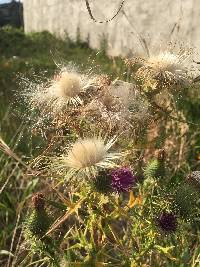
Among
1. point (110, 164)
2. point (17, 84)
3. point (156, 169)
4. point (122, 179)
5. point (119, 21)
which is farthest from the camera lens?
point (119, 21)

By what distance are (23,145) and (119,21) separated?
5.51m

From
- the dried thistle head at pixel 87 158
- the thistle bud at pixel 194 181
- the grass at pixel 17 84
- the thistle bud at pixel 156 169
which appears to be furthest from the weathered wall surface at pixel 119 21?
the dried thistle head at pixel 87 158

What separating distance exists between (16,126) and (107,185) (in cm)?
266

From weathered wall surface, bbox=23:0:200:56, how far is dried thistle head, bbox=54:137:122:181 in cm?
424

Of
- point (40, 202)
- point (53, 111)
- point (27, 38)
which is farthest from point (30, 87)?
point (27, 38)

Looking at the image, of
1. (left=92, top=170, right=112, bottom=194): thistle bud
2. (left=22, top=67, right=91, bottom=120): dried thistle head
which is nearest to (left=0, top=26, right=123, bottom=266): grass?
(left=22, top=67, right=91, bottom=120): dried thistle head

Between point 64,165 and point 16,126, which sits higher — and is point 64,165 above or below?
above

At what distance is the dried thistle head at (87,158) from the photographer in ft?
5.90

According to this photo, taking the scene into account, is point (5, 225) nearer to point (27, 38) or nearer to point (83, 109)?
point (83, 109)

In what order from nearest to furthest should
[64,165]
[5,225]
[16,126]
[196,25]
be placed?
[64,165], [5,225], [16,126], [196,25]

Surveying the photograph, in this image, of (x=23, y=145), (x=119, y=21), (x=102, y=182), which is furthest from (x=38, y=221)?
(x=119, y=21)

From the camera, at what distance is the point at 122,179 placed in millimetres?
1895

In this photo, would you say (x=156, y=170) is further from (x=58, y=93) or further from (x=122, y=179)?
(x=58, y=93)

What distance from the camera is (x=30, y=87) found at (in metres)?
2.24
